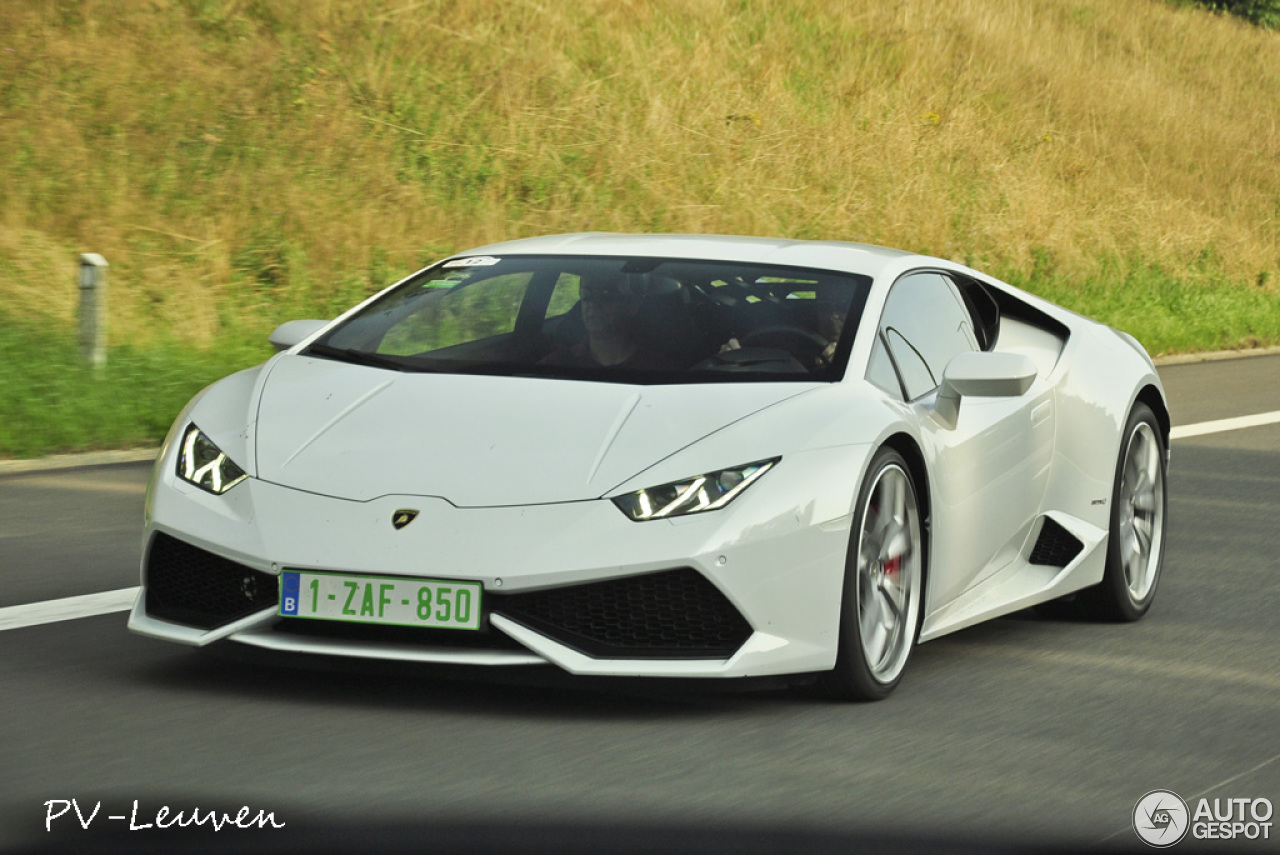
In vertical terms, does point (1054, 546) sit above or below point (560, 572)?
below

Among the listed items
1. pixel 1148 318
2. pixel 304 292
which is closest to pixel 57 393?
pixel 304 292

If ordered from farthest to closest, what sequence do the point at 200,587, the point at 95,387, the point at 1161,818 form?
the point at 95,387, the point at 200,587, the point at 1161,818

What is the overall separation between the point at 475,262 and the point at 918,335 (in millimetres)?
1480

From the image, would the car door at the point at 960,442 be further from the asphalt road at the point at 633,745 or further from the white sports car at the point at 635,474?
the asphalt road at the point at 633,745

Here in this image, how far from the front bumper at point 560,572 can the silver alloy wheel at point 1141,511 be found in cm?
232

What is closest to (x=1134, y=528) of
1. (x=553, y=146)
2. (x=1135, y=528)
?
(x=1135, y=528)

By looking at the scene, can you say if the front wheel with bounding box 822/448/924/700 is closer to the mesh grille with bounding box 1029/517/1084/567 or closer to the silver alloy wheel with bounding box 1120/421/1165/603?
the mesh grille with bounding box 1029/517/1084/567

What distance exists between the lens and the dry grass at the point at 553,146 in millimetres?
15438

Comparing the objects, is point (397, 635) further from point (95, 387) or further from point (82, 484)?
point (95, 387)

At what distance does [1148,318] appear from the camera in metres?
21.0

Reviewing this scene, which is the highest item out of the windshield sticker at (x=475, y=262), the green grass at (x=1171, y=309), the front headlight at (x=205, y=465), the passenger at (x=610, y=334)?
the passenger at (x=610, y=334)

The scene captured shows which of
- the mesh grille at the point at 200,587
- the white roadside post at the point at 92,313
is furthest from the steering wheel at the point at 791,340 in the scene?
the white roadside post at the point at 92,313

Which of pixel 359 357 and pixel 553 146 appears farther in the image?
pixel 553 146

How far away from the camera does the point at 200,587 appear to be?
507 cm
